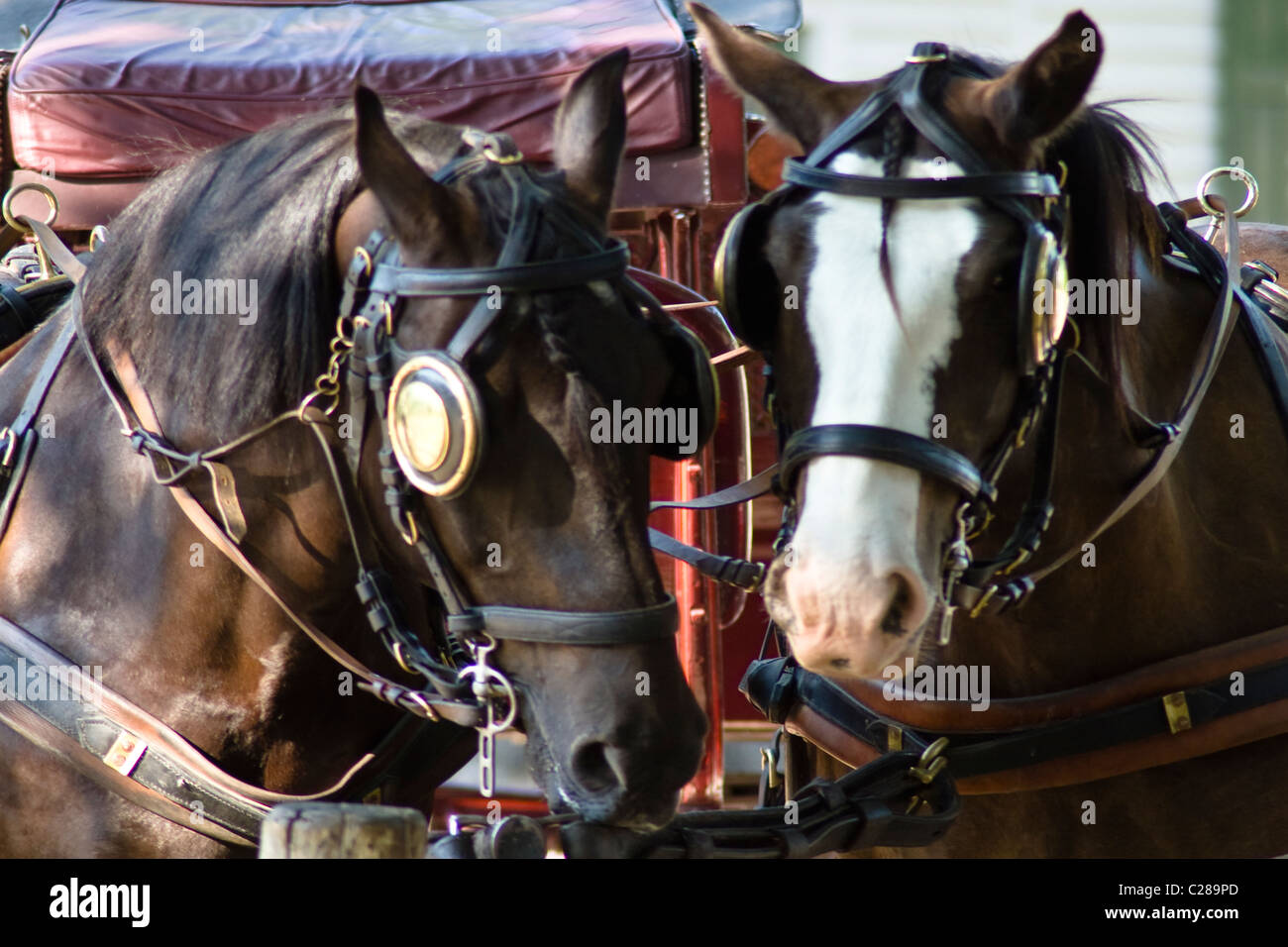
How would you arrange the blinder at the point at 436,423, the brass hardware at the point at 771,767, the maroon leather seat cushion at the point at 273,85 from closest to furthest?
the blinder at the point at 436,423 < the brass hardware at the point at 771,767 < the maroon leather seat cushion at the point at 273,85

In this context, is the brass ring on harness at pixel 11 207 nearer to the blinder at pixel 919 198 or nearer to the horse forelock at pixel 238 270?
the horse forelock at pixel 238 270

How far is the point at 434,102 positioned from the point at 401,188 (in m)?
1.63

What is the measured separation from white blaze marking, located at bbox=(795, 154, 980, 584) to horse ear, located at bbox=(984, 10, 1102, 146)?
13cm

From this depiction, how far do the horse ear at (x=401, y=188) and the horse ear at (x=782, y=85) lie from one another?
57 cm

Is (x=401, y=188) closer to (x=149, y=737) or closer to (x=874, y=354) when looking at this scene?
(x=874, y=354)

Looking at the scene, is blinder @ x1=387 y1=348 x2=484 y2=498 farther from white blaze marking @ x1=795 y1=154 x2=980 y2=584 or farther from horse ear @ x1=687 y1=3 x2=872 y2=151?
horse ear @ x1=687 y1=3 x2=872 y2=151

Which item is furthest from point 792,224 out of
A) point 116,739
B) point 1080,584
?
point 116,739

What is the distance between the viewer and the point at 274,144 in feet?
6.75

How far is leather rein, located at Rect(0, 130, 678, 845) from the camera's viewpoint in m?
1.78

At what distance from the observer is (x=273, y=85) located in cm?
330

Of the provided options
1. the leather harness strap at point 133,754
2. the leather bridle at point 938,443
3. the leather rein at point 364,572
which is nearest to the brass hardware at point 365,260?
the leather rein at point 364,572

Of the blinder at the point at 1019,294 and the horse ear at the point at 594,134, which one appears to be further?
the horse ear at the point at 594,134

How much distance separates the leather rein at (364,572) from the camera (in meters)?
1.78

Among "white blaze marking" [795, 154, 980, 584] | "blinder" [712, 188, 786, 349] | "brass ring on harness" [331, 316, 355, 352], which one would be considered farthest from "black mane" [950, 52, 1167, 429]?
"brass ring on harness" [331, 316, 355, 352]
